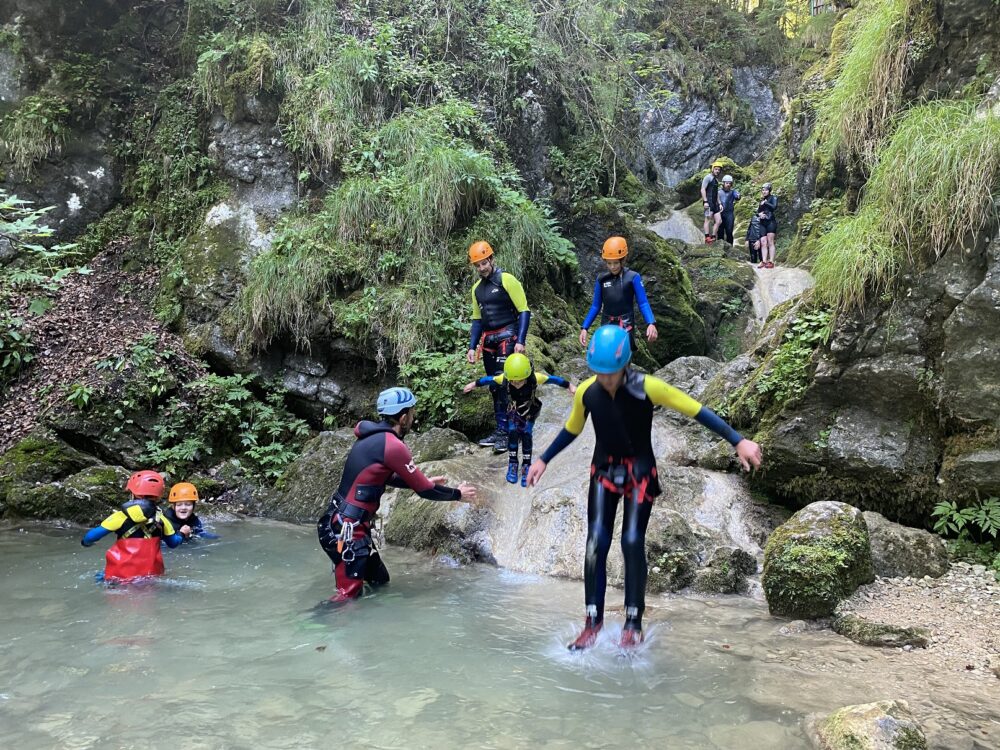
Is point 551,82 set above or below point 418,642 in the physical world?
above

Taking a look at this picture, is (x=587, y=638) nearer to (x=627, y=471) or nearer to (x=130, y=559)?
(x=627, y=471)

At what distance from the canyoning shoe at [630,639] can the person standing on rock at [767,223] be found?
43.3 ft

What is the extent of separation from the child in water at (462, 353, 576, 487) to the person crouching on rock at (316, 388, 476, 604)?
1884 millimetres

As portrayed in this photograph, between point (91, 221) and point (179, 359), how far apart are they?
13.2 feet

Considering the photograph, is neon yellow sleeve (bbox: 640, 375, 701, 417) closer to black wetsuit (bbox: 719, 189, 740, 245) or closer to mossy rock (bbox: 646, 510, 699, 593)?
mossy rock (bbox: 646, 510, 699, 593)

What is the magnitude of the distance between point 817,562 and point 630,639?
1.65 metres

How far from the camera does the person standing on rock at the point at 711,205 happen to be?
17375 mm

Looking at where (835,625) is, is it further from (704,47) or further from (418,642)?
(704,47)

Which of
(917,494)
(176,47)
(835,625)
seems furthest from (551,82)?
(835,625)

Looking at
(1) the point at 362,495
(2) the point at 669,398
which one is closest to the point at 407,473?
(1) the point at 362,495

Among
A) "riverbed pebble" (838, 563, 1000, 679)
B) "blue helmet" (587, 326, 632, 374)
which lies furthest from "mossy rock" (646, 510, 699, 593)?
"blue helmet" (587, 326, 632, 374)

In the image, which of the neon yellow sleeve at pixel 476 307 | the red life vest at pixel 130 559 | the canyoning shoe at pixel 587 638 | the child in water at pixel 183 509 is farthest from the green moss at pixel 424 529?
the canyoning shoe at pixel 587 638

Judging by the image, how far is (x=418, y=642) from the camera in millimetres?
4387

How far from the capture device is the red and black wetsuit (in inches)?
204
